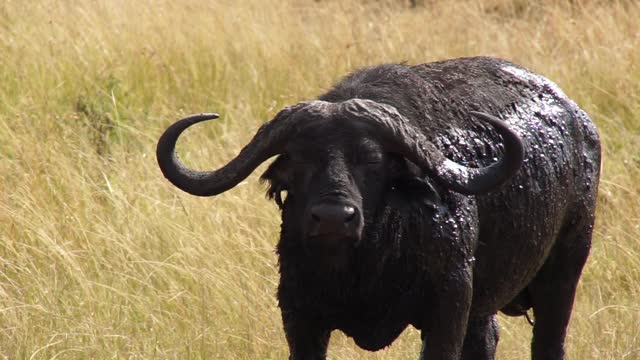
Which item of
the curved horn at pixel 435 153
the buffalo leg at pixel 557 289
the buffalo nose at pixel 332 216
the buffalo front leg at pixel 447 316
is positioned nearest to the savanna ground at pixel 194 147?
the buffalo leg at pixel 557 289

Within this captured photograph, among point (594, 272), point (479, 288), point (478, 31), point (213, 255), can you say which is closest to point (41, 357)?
point (213, 255)

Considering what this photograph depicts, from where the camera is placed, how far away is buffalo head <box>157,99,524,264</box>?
4.36m

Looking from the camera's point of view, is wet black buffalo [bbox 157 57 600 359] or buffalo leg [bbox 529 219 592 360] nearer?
wet black buffalo [bbox 157 57 600 359]

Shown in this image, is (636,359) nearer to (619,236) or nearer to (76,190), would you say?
(619,236)

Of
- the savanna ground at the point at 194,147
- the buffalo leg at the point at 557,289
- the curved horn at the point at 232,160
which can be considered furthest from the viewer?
the savanna ground at the point at 194,147

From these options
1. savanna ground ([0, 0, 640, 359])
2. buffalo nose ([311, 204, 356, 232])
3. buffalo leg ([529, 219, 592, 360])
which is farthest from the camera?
savanna ground ([0, 0, 640, 359])

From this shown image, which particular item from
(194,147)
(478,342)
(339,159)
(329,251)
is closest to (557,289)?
(478,342)

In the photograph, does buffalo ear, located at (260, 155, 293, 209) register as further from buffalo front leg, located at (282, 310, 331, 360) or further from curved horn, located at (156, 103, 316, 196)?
buffalo front leg, located at (282, 310, 331, 360)

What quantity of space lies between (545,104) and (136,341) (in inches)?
85.2

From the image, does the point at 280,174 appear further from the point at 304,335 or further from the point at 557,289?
the point at 557,289

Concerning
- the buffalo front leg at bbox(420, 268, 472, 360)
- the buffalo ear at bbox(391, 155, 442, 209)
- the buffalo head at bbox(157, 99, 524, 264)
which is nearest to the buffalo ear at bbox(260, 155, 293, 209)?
the buffalo head at bbox(157, 99, 524, 264)

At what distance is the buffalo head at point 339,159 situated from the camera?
14.3 feet

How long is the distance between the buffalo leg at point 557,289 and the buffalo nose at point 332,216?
72.5 inches

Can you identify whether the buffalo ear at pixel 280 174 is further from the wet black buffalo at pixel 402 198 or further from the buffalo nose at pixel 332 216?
the buffalo nose at pixel 332 216
